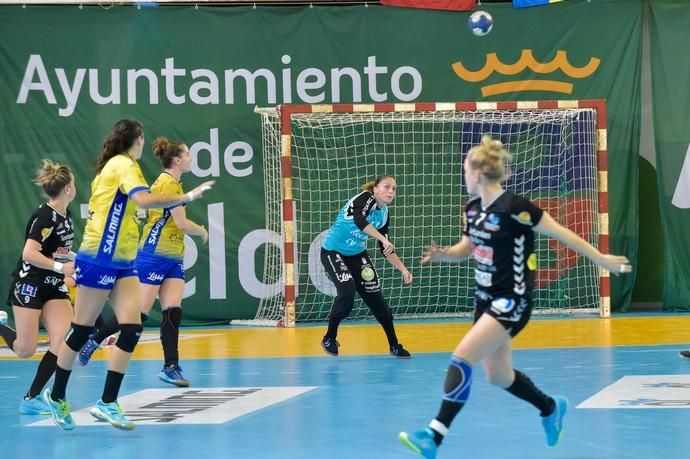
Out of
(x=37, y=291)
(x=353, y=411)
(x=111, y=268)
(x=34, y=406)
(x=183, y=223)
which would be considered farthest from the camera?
(x=183, y=223)

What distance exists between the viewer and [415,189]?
16766 mm

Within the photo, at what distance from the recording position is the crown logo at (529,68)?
16.6 meters

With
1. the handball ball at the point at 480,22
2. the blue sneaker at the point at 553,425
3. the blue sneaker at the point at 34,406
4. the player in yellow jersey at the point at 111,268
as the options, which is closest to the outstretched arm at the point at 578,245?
the blue sneaker at the point at 553,425

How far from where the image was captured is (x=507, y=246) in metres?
6.09

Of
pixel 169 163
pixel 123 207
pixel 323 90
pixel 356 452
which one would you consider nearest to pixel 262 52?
pixel 323 90

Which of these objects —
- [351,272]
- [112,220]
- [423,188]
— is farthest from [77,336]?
[423,188]

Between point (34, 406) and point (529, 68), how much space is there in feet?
34.7

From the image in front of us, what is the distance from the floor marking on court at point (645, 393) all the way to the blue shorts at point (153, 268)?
3759mm

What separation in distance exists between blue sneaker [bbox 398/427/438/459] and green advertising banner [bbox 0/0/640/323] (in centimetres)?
1085

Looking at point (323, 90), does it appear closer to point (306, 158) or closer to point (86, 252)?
point (306, 158)

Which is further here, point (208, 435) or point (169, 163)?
point (169, 163)

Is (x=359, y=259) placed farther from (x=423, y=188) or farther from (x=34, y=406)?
(x=423, y=188)

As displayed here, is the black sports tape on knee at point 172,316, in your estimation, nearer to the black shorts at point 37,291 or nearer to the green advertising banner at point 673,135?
the black shorts at point 37,291

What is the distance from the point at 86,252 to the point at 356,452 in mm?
2332
